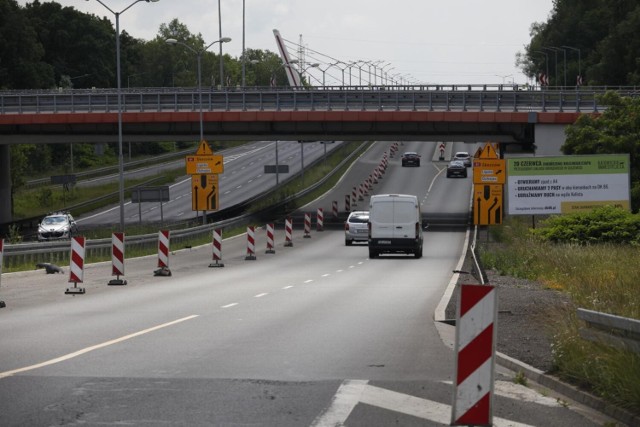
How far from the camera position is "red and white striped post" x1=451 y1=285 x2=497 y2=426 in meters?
9.69

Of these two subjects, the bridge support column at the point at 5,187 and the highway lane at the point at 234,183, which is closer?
the bridge support column at the point at 5,187

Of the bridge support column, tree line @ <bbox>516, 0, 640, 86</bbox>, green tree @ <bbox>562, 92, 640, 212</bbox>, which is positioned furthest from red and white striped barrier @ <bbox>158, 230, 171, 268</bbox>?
tree line @ <bbox>516, 0, 640, 86</bbox>

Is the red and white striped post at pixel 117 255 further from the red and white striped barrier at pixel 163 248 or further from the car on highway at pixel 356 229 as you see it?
the car on highway at pixel 356 229

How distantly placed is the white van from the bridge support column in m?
37.9

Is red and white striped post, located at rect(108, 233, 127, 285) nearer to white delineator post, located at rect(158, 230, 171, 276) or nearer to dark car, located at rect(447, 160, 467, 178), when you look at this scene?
white delineator post, located at rect(158, 230, 171, 276)

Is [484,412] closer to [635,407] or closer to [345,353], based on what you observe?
[635,407]

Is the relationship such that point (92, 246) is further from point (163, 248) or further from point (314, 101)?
point (314, 101)

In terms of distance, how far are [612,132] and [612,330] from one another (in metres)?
51.8

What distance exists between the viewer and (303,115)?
72.8 metres

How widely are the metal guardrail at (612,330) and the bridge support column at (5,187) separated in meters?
70.3

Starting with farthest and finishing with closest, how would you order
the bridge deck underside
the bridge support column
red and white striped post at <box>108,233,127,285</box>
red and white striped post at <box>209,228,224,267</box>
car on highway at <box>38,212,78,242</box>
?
1. the bridge support column
2. the bridge deck underside
3. car on highway at <box>38,212,78,242</box>
4. red and white striped post at <box>209,228,224,267</box>
5. red and white striped post at <box>108,233,127,285</box>

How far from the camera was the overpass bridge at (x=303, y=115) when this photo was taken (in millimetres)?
72000

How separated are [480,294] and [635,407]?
170 cm

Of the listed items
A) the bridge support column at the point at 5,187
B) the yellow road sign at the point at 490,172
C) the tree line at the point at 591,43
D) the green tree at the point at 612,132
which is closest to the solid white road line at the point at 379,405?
the yellow road sign at the point at 490,172
